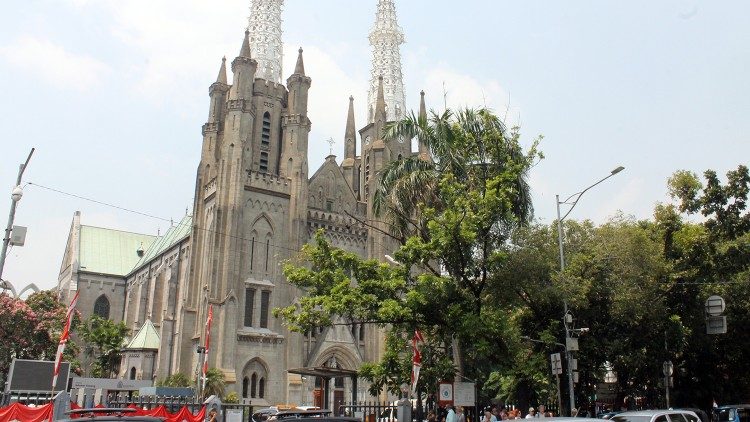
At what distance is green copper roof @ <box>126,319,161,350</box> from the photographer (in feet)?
169

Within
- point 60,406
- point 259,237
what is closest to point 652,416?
point 60,406

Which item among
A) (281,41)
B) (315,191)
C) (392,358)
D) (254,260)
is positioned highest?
(281,41)

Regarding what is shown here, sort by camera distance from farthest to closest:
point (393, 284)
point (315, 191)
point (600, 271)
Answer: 1. point (315, 191)
2. point (600, 271)
3. point (393, 284)

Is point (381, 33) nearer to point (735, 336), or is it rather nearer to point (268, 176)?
point (268, 176)

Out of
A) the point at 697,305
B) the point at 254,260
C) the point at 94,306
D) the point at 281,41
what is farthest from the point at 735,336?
the point at 94,306

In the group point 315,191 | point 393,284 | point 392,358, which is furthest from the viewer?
point 315,191

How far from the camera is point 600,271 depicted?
1103 inches

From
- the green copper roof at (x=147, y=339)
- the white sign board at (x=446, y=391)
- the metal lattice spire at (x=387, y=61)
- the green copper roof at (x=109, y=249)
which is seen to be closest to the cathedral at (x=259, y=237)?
the green copper roof at (x=147, y=339)

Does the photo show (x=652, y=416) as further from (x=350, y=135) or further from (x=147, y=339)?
(x=350, y=135)

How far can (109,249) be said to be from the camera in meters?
76.9

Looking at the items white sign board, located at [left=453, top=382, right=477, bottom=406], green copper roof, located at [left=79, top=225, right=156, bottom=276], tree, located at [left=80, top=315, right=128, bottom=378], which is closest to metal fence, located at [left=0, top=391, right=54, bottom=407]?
white sign board, located at [left=453, top=382, right=477, bottom=406]

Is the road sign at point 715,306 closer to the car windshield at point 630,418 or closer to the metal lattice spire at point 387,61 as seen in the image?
the car windshield at point 630,418

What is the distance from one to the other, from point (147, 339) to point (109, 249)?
2857 centimetres

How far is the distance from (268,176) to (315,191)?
4.81 metres
